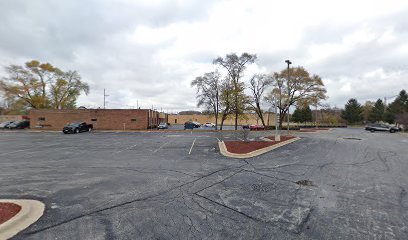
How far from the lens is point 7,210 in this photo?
5.01 m

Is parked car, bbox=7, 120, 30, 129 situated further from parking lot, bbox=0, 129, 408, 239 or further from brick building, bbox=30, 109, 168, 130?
parking lot, bbox=0, 129, 408, 239

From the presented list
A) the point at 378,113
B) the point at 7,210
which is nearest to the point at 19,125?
the point at 7,210

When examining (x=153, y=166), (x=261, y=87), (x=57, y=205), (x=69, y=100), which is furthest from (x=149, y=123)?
(x=57, y=205)

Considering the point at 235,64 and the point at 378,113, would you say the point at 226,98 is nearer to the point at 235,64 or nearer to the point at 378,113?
the point at 235,64

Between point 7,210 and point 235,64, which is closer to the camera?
point 7,210

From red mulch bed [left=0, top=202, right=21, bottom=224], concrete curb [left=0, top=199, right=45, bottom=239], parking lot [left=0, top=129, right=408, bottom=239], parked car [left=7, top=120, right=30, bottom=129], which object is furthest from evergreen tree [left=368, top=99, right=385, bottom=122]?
parked car [left=7, top=120, right=30, bottom=129]

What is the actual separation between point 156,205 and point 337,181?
648 cm

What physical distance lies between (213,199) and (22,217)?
14.5ft

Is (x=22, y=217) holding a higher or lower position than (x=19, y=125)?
lower

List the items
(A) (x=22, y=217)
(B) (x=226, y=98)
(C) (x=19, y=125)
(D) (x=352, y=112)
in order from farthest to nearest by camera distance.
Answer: (D) (x=352, y=112)
(C) (x=19, y=125)
(B) (x=226, y=98)
(A) (x=22, y=217)

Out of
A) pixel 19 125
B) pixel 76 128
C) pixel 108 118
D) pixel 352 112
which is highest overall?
pixel 352 112

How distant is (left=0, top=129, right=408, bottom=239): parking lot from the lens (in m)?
4.33

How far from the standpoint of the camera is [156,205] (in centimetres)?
555

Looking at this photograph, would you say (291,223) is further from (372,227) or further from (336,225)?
(372,227)
